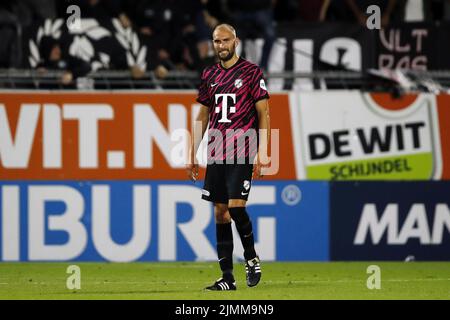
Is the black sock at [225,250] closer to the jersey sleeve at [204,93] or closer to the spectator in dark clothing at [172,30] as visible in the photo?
the jersey sleeve at [204,93]

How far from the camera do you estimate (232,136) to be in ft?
34.3

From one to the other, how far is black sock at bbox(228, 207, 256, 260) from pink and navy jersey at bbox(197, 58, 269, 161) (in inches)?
18.3

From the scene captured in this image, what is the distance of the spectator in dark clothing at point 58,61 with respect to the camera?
1531cm

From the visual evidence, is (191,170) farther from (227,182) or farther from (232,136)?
(232,136)

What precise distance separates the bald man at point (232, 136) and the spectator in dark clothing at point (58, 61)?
194 inches

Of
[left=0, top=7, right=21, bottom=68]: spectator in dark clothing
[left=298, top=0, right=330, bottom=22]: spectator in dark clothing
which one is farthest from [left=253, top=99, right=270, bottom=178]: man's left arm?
[left=298, top=0, right=330, bottom=22]: spectator in dark clothing

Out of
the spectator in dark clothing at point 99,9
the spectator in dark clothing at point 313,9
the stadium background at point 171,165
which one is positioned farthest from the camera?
the spectator in dark clothing at point 313,9

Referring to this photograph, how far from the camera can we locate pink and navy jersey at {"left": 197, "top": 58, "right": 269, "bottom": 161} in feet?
34.3

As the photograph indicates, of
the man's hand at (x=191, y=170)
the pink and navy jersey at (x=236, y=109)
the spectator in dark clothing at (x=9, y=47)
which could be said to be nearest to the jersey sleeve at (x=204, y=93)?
the pink and navy jersey at (x=236, y=109)

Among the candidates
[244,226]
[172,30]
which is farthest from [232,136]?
[172,30]

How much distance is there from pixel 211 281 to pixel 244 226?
152 cm

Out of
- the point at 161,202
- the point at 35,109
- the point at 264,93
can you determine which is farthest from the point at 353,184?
the point at 264,93

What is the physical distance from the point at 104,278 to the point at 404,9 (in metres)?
6.44

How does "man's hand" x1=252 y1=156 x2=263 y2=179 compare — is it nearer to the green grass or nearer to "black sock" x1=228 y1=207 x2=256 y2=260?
"black sock" x1=228 y1=207 x2=256 y2=260
